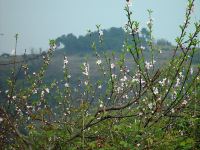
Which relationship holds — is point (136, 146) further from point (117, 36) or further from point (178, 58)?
point (117, 36)

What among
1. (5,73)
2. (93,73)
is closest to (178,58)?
(5,73)

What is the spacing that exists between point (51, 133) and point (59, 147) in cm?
26

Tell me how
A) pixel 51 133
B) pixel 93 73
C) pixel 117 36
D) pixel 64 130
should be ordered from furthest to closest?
pixel 117 36 < pixel 93 73 < pixel 64 130 < pixel 51 133

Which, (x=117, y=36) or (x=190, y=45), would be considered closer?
(x=190, y=45)

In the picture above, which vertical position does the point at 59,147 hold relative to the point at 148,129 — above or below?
below

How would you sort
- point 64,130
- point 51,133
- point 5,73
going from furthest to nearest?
1. point 5,73
2. point 64,130
3. point 51,133

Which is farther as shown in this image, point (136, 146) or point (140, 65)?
point (140, 65)

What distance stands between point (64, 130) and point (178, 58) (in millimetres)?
2265

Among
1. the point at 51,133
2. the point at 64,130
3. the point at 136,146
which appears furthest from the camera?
the point at 64,130

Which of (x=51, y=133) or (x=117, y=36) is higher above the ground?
(x=117, y=36)

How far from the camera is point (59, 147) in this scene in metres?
5.66

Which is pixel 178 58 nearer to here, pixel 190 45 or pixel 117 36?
pixel 190 45

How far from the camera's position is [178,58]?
593cm

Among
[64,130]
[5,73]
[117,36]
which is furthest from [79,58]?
[64,130]
